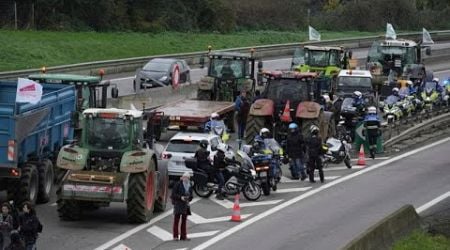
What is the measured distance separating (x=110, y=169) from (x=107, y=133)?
35.2 inches

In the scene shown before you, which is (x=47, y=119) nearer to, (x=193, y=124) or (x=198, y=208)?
(x=198, y=208)

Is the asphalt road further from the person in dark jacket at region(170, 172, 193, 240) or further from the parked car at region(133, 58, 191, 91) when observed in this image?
the parked car at region(133, 58, 191, 91)

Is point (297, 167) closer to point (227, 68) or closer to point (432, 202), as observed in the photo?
point (432, 202)

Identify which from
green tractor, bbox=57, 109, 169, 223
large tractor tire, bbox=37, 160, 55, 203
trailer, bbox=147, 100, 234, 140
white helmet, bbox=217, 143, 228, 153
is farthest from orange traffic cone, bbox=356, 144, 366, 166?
large tractor tire, bbox=37, 160, 55, 203

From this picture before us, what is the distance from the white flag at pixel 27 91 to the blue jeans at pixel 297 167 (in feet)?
27.2

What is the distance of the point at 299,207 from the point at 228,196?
6.08 ft

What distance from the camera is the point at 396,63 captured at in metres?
49.5

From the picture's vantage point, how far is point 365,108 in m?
36.8

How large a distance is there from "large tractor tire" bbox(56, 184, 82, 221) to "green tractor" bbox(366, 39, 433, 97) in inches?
1024

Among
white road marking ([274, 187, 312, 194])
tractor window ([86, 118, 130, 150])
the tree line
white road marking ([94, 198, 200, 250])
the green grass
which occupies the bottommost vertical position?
white road marking ([94, 198, 200, 250])

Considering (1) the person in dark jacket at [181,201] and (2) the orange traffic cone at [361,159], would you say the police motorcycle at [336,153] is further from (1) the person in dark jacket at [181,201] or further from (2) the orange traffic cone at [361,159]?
(1) the person in dark jacket at [181,201]

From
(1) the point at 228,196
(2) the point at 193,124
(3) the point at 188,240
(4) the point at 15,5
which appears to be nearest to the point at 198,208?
(1) the point at 228,196

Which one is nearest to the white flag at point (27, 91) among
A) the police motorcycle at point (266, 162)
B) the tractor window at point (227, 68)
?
the police motorcycle at point (266, 162)

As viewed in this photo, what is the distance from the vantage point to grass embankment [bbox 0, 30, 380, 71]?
53.6m
